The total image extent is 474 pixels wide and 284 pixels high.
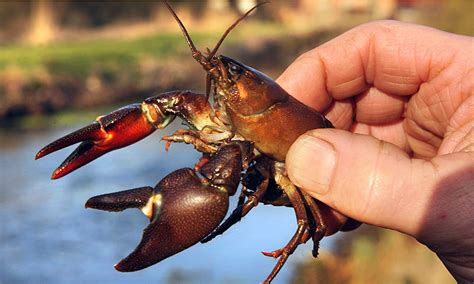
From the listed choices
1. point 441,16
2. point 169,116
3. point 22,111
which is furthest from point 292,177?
point 22,111

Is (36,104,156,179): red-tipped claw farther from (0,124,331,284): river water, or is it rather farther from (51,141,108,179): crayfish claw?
(0,124,331,284): river water

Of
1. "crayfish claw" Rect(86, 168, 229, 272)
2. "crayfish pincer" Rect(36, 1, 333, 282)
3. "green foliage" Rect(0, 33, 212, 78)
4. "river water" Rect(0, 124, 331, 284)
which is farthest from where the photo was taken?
"green foliage" Rect(0, 33, 212, 78)

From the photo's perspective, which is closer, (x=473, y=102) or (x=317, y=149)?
(x=317, y=149)

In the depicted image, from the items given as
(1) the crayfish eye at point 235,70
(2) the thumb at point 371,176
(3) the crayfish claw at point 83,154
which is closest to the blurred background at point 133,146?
(2) the thumb at point 371,176

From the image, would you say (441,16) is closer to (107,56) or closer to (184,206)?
(107,56)

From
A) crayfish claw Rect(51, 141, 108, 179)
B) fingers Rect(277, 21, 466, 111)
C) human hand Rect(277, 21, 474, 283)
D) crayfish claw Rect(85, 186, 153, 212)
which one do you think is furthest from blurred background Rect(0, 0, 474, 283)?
crayfish claw Rect(85, 186, 153, 212)

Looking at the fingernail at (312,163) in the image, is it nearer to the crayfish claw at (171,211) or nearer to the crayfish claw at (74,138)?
the crayfish claw at (171,211)

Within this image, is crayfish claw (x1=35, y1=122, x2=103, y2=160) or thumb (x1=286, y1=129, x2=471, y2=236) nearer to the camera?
thumb (x1=286, y1=129, x2=471, y2=236)
